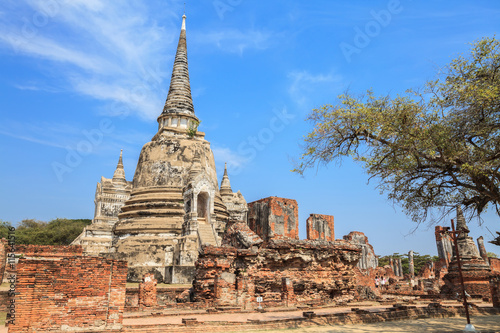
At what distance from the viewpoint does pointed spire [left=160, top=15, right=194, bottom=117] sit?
28578 millimetres

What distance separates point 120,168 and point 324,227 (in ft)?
52.0

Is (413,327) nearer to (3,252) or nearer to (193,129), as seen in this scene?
(3,252)

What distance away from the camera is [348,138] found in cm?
1027

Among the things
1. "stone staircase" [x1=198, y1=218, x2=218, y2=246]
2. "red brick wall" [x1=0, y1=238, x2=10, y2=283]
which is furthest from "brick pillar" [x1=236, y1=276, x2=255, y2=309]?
"red brick wall" [x1=0, y1=238, x2=10, y2=283]

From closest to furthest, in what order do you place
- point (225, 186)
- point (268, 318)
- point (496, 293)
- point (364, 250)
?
point (268, 318) < point (496, 293) < point (225, 186) < point (364, 250)

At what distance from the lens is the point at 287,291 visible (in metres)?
12.4

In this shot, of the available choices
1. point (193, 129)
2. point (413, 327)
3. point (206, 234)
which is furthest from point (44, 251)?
point (193, 129)

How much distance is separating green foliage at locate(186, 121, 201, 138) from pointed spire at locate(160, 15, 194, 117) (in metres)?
0.89

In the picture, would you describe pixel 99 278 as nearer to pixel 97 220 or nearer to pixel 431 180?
pixel 431 180

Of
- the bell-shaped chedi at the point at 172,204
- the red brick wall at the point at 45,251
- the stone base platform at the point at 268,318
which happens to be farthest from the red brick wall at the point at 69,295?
the bell-shaped chedi at the point at 172,204

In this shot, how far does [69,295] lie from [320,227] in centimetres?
2207

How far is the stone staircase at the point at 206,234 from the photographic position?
66.3 ft

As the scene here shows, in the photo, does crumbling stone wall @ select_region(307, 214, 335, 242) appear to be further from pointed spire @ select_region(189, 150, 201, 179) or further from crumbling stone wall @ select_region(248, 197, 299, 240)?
pointed spire @ select_region(189, 150, 201, 179)

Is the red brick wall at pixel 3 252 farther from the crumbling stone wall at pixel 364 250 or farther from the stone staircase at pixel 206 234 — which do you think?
the crumbling stone wall at pixel 364 250
